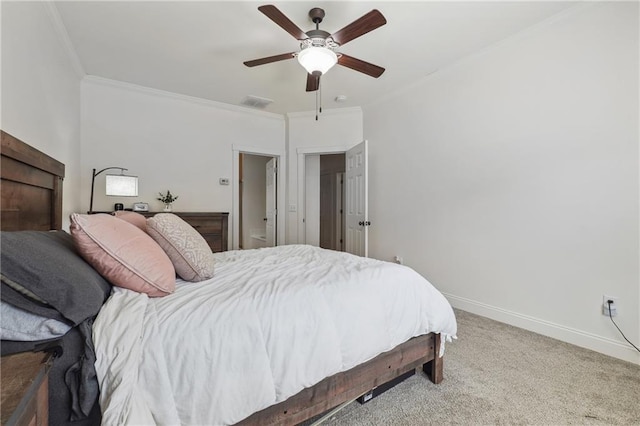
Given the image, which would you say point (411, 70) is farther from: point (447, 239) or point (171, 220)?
point (171, 220)

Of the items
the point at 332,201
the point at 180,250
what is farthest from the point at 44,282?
the point at 332,201

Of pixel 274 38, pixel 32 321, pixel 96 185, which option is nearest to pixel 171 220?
pixel 32 321

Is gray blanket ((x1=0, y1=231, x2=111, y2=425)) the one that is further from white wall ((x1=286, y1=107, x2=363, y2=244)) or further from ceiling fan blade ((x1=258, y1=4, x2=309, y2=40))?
white wall ((x1=286, y1=107, x2=363, y2=244))

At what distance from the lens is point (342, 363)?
1.22 metres

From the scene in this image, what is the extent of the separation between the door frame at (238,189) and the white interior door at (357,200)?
1.04 m

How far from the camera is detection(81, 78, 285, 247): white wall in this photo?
10.4ft

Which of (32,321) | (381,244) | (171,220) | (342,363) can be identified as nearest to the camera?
(32,321)

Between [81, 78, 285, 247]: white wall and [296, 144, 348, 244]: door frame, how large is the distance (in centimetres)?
65

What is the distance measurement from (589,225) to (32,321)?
123 inches

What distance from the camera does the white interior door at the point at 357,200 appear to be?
11.8ft

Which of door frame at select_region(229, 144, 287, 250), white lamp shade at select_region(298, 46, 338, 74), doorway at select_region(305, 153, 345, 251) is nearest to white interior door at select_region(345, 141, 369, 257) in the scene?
door frame at select_region(229, 144, 287, 250)

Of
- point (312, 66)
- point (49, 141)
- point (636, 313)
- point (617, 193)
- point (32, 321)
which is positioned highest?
point (312, 66)

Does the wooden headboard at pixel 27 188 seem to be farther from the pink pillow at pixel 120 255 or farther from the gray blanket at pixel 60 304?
the gray blanket at pixel 60 304

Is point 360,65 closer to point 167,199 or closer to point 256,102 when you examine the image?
point 256,102
